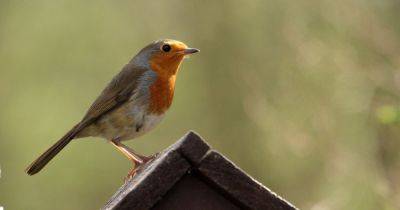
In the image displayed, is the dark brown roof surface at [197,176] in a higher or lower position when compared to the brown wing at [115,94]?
higher

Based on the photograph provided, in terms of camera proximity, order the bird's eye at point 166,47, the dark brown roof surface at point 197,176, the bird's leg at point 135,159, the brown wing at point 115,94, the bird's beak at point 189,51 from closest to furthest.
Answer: the dark brown roof surface at point 197,176 < the bird's leg at point 135,159 < the bird's beak at point 189,51 < the brown wing at point 115,94 < the bird's eye at point 166,47

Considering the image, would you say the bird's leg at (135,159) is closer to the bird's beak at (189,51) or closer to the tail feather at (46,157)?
the tail feather at (46,157)

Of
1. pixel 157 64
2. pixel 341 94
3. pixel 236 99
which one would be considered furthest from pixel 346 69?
pixel 236 99

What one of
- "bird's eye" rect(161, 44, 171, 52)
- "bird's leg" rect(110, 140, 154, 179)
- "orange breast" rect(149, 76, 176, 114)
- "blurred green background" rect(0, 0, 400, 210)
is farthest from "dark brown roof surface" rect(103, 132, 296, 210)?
"bird's eye" rect(161, 44, 171, 52)

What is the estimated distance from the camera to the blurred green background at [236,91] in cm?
1073

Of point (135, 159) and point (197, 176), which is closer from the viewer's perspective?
point (197, 176)

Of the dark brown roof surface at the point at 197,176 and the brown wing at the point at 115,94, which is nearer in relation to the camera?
→ the dark brown roof surface at the point at 197,176

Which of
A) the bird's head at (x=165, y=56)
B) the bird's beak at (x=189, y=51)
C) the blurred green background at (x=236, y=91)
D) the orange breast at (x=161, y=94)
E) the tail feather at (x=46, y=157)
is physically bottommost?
the blurred green background at (x=236, y=91)

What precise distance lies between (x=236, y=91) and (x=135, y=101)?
10.6 metres

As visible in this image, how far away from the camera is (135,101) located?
872cm

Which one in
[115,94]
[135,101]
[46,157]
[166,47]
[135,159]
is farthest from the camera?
[166,47]

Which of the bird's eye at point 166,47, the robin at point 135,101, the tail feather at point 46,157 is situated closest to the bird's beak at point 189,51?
the robin at point 135,101

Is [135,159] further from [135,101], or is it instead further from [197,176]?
[197,176]

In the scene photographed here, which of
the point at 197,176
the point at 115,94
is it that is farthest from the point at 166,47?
the point at 197,176
